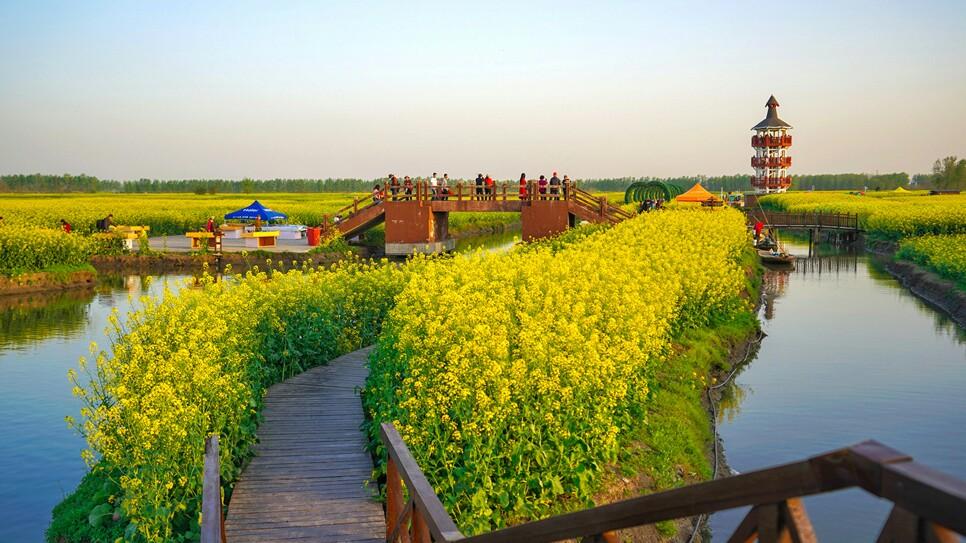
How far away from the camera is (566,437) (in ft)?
34.0

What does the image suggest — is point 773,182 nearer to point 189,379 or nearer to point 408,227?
point 408,227

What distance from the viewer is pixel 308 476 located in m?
10.2

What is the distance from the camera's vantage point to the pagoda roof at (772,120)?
114 meters

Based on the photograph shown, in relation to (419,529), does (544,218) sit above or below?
above

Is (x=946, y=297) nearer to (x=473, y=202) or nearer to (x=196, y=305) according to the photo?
(x=473, y=202)

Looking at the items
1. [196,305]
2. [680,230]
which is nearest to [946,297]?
[680,230]

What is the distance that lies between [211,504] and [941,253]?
40.7 meters

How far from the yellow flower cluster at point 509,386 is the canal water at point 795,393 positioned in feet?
11.4

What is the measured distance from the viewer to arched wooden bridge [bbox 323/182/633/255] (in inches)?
1805

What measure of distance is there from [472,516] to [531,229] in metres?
37.3

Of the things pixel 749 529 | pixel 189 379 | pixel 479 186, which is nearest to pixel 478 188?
pixel 479 186

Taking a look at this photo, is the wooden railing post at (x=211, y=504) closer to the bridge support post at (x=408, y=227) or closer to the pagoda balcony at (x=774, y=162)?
the bridge support post at (x=408, y=227)

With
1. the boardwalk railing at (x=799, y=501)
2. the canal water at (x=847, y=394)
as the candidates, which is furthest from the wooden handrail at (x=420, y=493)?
the canal water at (x=847, y=394)

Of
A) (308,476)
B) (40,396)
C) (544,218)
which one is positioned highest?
(544,218)
